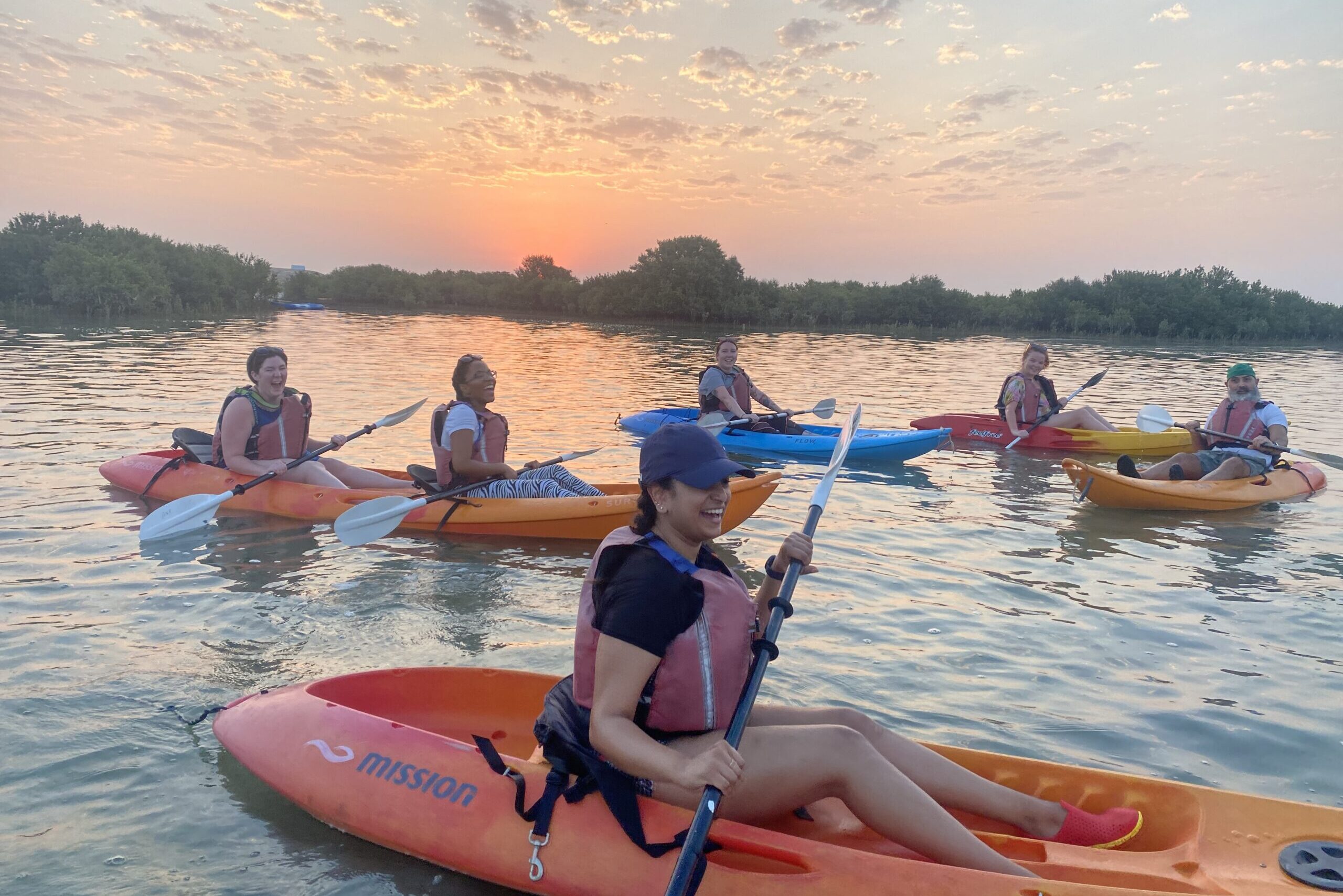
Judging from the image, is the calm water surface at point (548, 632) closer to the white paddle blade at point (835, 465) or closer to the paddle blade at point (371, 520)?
the paddle blade at point (371, 520)

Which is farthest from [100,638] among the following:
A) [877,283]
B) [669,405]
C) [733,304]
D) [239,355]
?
[877,283]

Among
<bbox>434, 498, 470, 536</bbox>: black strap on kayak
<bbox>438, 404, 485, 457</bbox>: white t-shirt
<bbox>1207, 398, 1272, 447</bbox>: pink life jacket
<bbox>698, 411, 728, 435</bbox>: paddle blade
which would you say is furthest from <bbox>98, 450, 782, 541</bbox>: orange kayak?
<bbox>1207, 398, 1272, 447</bbox>: pink life jacket

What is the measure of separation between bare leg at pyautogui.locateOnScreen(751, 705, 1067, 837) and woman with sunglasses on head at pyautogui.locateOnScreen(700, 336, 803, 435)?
8018mm

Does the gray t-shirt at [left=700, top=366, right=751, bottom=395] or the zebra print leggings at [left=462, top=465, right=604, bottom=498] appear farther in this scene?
the gray t-shirt at [left=700, top=366, right=751, bottom=395]

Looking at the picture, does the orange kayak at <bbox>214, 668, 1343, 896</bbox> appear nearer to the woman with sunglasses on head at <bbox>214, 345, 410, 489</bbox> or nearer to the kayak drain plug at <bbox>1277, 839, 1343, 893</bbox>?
the kayak drain plug at <bbox>1277, 839, 1343, 893</bbox>

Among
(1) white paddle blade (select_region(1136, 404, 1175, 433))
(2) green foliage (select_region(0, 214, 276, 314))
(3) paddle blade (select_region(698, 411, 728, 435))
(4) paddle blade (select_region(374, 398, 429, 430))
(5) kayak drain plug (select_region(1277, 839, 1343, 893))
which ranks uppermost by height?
(2) green foliage (select_region(0, 214, 276, 314))

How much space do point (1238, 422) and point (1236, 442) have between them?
0.66 feet

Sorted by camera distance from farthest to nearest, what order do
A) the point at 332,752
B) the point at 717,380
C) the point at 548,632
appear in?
the point at 717,380
the point at 548,632
the point at 332,752

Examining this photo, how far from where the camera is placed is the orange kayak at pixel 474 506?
252 inches

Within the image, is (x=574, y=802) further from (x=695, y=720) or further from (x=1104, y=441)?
(x=1104, y=441)

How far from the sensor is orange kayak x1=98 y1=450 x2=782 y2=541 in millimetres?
6395

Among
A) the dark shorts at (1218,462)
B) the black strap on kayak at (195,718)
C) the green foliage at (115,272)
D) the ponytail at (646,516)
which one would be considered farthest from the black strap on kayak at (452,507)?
the green foliage at (115,272)

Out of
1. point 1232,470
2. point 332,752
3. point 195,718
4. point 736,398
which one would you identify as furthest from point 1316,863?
point 736,398

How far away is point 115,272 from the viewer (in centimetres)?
3375
